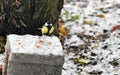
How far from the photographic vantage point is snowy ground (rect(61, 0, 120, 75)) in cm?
612

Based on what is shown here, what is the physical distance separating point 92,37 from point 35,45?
9.40 ft

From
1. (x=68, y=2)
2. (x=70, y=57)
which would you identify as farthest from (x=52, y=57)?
(x=68, y=2)

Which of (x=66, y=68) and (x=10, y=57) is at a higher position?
(x=10, y=57)

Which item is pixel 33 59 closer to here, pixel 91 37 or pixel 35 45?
pixel 35 45

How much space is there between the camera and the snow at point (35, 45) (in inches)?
177

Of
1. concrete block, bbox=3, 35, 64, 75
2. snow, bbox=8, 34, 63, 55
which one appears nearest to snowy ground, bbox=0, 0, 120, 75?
snow, bbox=8, 34, 63, 55

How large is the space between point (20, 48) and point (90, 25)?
12.0 feet

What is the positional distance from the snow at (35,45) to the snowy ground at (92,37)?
3.64 feet

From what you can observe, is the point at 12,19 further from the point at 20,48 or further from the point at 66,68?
the point at 20,48

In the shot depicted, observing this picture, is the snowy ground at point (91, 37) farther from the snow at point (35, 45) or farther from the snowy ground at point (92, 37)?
the snow at point (35, 45)

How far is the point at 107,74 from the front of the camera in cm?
591

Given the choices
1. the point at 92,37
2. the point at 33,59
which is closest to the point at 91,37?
the point at 92,37

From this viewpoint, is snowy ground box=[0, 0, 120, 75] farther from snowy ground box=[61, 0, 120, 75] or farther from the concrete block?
the concrete block

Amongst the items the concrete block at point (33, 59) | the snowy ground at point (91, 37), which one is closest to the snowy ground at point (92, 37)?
the snowy ground at point (91, 37)
